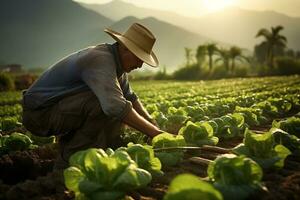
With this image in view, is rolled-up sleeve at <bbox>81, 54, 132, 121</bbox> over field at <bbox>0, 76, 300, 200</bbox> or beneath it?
over

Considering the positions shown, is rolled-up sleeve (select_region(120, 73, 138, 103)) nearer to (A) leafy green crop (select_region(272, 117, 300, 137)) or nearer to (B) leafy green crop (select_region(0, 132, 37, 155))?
(B) leafy green crop (select_region(0, 132, 37, 155))

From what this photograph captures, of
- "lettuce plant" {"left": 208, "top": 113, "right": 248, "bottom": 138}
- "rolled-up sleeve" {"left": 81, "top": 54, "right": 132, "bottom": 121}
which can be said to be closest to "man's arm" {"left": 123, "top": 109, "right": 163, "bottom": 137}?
"rolled-up sleeve" {"left": 81, "top": 54, "right": 132, "bottom": 121}

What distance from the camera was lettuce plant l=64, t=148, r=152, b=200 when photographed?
101 inches

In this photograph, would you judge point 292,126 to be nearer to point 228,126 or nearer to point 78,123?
point 228,126

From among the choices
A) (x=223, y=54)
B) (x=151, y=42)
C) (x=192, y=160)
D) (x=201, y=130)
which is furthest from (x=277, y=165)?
(x=223, y=54)

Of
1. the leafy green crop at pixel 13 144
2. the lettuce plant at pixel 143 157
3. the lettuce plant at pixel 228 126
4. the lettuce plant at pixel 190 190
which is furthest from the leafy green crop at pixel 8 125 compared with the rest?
the lettuce plant at pixel 190 190

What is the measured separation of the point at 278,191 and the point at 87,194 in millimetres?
1234

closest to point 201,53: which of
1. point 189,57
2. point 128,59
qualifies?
point 189,57

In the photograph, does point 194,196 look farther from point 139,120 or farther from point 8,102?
point 8,102

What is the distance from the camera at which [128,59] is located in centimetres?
417

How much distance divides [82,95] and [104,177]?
1699 millimetres

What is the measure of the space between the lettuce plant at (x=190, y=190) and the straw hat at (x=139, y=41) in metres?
2.19

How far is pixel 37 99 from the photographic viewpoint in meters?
4.35

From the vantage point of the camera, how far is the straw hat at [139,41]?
13.3ft
